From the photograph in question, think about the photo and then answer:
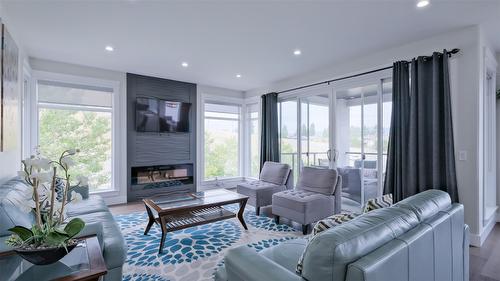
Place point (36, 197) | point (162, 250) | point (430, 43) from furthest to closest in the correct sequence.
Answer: point (430, 43) → point (162, 250) → point (36, 197)

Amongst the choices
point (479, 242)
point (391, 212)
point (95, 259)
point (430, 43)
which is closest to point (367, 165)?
point (479, 242)

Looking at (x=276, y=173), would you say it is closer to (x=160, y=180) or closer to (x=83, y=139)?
(x=160, y=180)

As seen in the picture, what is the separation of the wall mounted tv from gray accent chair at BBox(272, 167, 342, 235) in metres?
2.92

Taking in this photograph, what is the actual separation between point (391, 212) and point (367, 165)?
2.78 m

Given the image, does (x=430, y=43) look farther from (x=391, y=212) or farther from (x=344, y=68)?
(x=391, y=212)

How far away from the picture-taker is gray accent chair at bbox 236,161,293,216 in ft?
13.5

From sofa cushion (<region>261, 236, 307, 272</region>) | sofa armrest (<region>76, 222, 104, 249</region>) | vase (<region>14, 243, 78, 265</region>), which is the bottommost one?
sofa cushion (<region>261, 236, 307, 272</region>)

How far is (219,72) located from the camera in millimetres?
4898

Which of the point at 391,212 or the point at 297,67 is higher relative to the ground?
the point at 297,67

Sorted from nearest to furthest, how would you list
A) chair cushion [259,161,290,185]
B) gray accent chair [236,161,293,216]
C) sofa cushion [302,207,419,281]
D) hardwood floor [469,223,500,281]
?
sofa cushion [302,207,419,281] → hardwood floor [469,223,500,281] → gray accent chair [236,161,293,216] → chair cushion [259,161,290,185]

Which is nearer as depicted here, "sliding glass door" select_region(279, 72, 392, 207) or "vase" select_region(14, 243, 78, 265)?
"vase" select_region(14, 243, 78, 265)

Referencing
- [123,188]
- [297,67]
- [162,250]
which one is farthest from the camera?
[123,188]

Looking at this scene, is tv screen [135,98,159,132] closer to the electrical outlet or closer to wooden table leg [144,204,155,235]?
wooden table leg [144,204,155,235]

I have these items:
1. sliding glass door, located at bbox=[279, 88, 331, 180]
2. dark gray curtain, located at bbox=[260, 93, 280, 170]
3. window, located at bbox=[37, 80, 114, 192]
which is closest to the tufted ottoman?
sliding glass door, located at bbox=[279, 88, 331, 180]
